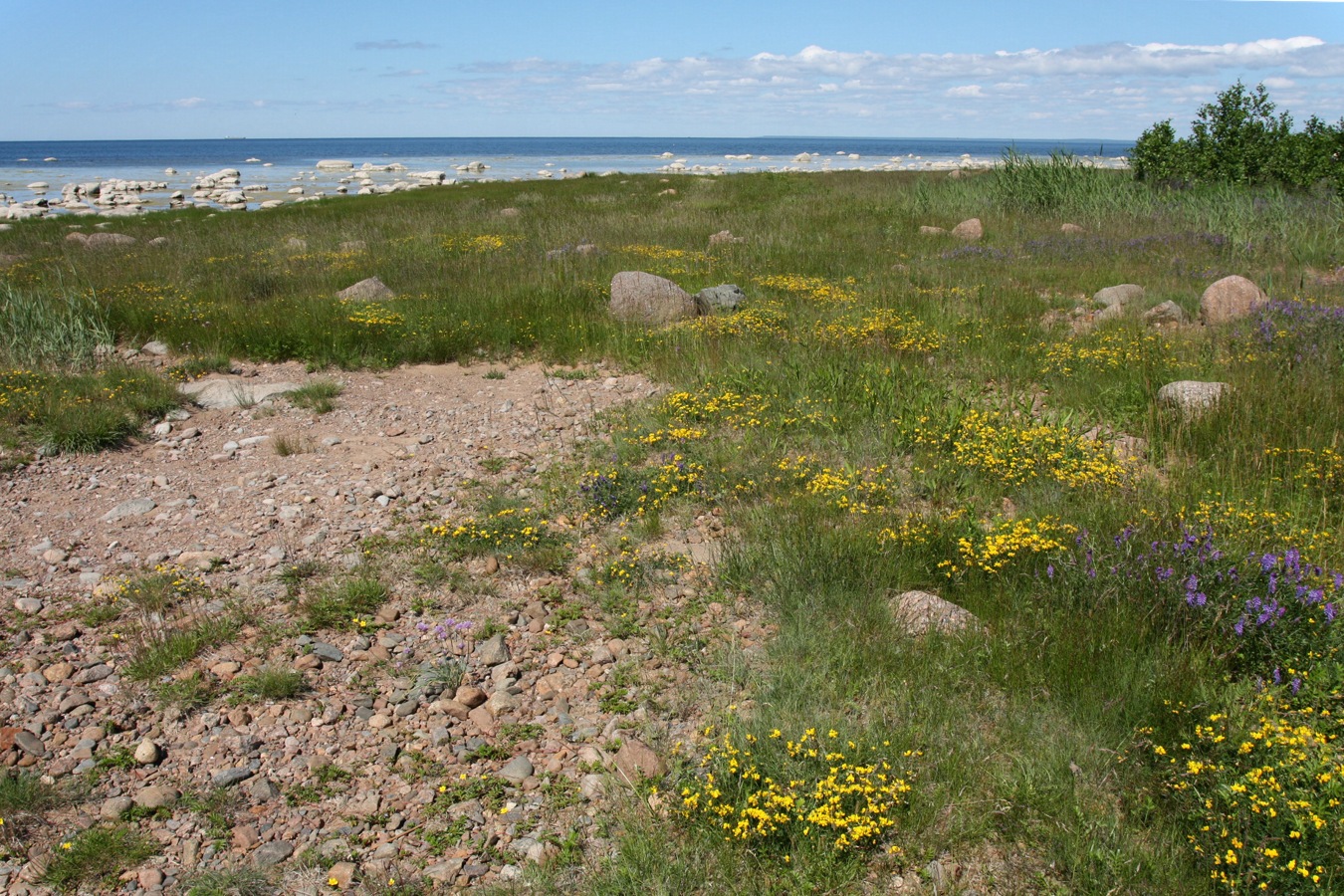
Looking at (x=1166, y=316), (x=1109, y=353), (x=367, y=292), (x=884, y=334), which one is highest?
(x=367, y=292)

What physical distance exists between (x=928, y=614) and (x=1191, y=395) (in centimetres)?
442

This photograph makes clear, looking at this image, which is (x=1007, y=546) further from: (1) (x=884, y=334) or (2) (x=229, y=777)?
(1) (x=884, y=334)

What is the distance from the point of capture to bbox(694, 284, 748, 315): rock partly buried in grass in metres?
11.4

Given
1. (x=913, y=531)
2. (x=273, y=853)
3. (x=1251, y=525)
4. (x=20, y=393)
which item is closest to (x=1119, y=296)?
(x=1251, y=525)

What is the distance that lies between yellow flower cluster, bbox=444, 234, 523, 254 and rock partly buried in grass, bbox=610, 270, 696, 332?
17.5 ft

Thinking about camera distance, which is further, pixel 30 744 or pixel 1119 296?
pixel 1119 296

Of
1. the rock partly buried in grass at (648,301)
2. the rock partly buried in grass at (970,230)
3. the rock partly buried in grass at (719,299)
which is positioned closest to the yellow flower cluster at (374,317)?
the rock partly buried in grass at (648,301)

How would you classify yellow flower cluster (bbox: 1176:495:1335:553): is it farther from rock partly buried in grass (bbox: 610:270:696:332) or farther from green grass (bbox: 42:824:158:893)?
rock partly buried in grass (bbox: 610:270:696:332)

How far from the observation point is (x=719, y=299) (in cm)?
1155

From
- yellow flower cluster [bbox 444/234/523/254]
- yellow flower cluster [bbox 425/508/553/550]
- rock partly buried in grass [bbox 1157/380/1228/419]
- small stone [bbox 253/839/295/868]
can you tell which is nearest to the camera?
small stone [bbox 253/839/295/868]

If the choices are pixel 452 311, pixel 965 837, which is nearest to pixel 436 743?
pixel 965 837

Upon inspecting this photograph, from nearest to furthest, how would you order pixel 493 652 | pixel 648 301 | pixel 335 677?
pixel 335 677 → pixel 493 652 → pixel 648 301

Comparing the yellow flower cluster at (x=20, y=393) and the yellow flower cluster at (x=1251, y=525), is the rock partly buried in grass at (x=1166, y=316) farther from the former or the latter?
the yellow flower cluster at (x=20, y=393)

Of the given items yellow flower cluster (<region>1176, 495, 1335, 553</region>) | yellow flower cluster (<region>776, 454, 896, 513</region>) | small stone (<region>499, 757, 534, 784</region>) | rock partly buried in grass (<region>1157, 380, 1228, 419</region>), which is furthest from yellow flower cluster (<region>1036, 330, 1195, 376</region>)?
small stone (<region>499, 757, 534, 784</region>)
